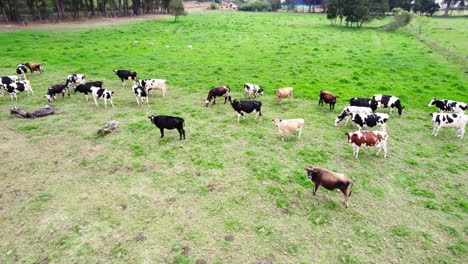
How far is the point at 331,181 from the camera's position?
9.22 metres

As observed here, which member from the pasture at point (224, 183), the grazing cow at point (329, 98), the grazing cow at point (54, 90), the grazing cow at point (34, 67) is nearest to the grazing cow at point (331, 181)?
the pasture at point (224, 183)

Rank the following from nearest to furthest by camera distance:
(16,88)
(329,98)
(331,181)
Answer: (331,181) → (329,98) → (16,88)

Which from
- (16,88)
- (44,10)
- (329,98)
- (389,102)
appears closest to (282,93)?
(329,98)

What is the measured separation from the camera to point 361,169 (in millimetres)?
11273

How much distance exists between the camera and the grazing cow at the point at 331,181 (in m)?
9.06

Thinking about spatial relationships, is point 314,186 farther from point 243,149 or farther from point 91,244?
point 91,244

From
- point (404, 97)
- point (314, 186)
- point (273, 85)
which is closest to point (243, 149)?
point (314, 186)

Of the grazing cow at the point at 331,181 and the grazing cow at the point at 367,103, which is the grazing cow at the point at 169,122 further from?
the grazing cow at the point at 367,103

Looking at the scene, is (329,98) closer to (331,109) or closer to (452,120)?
(331,109)

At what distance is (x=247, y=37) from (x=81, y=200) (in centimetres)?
3508

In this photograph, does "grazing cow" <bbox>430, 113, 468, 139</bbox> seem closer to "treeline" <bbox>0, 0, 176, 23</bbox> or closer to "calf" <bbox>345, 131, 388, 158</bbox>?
"calf" <bbox>345, 131, 388, 158</bbox>

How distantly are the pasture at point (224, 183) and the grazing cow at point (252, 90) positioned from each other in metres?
0.64

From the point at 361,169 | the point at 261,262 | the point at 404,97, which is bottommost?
the point at 261,262

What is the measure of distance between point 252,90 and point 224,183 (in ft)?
30.4
